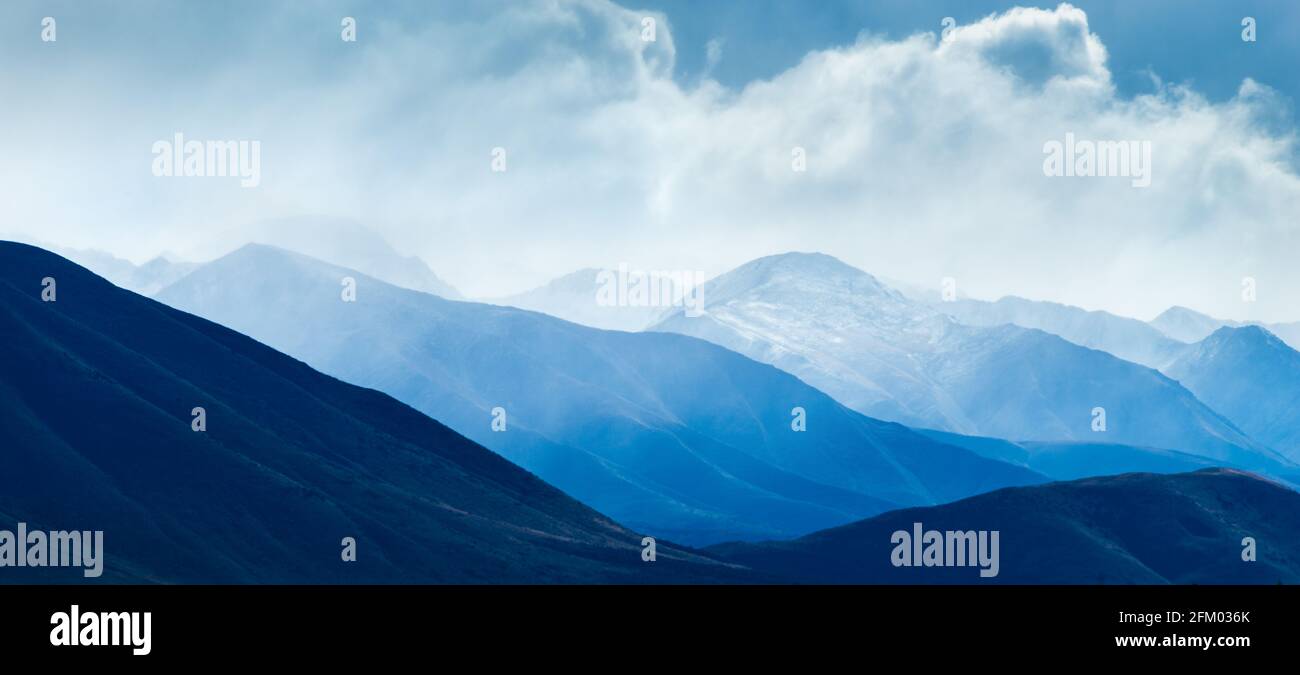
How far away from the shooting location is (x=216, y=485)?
158 m

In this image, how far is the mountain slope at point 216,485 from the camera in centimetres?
14362

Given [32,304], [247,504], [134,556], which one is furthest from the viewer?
[32,304]

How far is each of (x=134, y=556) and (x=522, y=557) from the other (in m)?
47.2

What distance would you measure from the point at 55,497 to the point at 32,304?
49212 millimetres

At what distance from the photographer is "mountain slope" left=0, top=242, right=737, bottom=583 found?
143625 mm

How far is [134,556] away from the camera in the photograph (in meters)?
137
